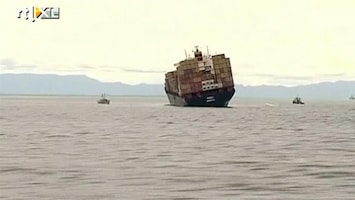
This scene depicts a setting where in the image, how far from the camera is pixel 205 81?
99188 mm

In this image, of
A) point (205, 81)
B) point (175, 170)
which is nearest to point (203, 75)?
point (205, 81)

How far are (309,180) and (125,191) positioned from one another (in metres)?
4.68

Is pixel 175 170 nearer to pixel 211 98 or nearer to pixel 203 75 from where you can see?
pixel 211 98

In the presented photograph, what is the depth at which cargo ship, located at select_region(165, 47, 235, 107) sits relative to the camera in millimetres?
99125

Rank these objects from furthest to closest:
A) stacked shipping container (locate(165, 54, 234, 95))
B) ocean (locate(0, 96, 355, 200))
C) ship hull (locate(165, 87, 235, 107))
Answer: stacked shipping container (locate(165, 54, 234, 95)) < ship hull (locate(165, 87, 235, 107)) < ocean (locate(0, 96, 355, 200))

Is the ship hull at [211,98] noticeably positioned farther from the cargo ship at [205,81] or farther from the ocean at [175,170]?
the ocean at [175,170]

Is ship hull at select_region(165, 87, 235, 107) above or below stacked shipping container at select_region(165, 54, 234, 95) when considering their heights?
below

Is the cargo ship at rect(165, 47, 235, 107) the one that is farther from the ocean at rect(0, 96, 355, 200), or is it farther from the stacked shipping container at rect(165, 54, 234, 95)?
the ocean at rect(0, 96, 355, 200)

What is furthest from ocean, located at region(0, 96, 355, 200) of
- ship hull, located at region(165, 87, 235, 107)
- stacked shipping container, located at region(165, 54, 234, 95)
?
stacked shipping container, located at region(165, 54, 234, 95)

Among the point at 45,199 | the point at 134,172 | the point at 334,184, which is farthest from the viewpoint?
the point at 134,172

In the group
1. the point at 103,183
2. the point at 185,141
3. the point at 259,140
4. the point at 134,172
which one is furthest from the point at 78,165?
the point at 259,140

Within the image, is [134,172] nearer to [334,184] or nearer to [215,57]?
[334,184]

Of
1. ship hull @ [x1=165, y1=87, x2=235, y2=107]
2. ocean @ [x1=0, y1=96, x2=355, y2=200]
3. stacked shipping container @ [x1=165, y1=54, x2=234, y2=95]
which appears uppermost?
stacked shipping container @ [x1=165, y1=54, x2=234, y2=95]

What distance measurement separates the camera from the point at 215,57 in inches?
Answer: 4161
